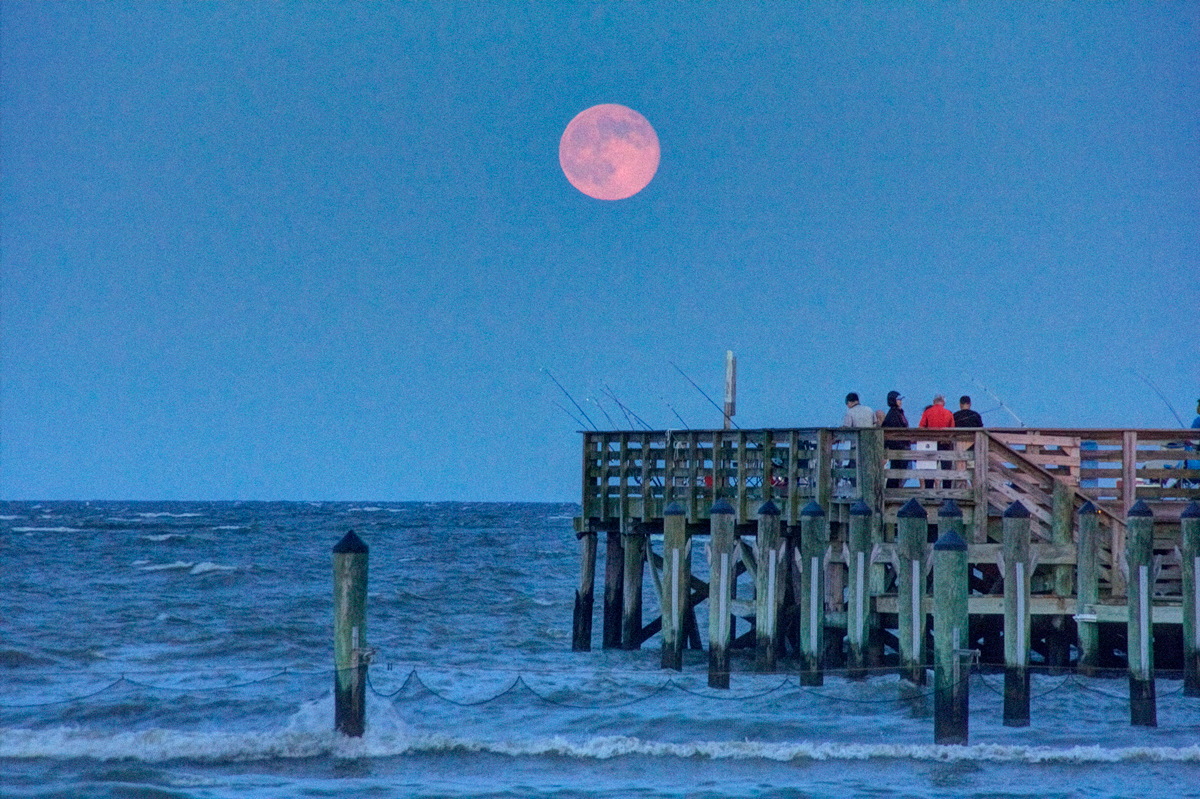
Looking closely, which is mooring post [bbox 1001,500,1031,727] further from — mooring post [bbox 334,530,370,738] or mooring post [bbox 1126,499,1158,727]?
mooring post [bbox 334,530,370,738]

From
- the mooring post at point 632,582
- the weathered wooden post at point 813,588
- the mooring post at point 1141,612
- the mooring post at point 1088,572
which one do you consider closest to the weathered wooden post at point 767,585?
the weathered wooden post at point 813,588

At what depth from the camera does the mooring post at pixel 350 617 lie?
12.9 m

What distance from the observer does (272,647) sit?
83.7ft

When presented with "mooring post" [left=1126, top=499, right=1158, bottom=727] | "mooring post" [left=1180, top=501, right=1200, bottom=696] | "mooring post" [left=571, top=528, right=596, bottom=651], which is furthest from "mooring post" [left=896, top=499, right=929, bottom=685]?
"mooring post" [left=571, top=528, right=596, bottom=651]

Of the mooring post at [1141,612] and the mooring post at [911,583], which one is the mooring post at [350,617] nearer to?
the mooring post at [911,583]

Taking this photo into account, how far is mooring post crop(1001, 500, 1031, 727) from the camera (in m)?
14.0

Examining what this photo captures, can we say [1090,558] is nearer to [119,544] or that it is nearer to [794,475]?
[794,475]

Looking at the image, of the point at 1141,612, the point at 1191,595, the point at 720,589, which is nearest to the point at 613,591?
the point at 720,589

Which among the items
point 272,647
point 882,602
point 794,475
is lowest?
point 272,647

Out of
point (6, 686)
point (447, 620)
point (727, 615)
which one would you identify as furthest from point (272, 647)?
point (727, 615)

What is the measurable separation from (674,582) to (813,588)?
2.05m

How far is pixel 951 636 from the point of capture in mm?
12859

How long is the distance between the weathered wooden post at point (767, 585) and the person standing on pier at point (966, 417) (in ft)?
9.78

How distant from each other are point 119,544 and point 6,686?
144 ft
